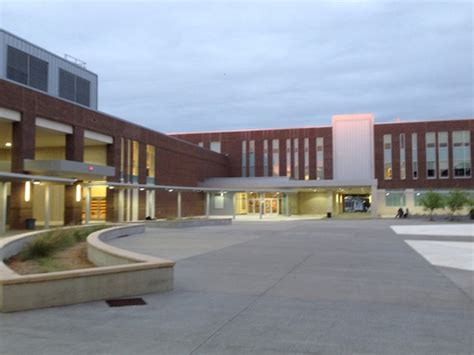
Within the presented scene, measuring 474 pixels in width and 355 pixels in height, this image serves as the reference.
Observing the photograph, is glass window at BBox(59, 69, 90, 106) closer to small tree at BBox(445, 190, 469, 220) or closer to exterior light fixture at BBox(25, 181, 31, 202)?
exterior light fixture at BBox(25, 181, 31, 202)

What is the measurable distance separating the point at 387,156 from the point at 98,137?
1606 inches

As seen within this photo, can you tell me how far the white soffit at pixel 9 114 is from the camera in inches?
1073

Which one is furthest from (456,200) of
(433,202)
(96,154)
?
(96,154)

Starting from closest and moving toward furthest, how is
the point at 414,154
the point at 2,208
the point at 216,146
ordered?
the point at 2,208, the point at 414,154, the point at 216,146

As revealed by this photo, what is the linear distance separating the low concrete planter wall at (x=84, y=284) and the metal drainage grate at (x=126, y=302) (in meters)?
0.20

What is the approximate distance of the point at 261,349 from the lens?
5.68m

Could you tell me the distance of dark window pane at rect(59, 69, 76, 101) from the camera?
3925cm

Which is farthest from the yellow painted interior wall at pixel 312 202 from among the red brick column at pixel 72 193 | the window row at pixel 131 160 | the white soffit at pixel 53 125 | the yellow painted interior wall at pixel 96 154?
the white soffit at pixel 53 125

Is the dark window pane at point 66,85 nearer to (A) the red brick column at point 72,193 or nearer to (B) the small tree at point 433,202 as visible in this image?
(A) the red brick column at point 72,193

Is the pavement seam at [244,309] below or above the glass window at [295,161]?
below

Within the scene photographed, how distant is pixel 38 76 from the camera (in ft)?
120

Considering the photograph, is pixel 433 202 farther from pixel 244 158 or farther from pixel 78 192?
pixel 78 192

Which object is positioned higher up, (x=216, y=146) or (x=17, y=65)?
(x=17, y=65)

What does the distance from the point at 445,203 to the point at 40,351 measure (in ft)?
160
